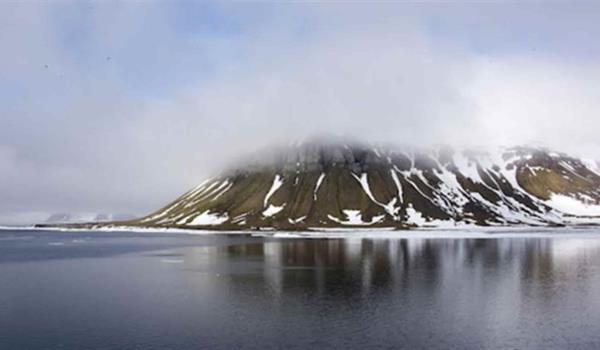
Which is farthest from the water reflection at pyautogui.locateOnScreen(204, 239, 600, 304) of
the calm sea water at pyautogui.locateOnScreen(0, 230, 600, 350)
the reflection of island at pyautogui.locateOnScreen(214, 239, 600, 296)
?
the calm sea water at pyautogui.locateOnScreen(0, 230, 600, 350)

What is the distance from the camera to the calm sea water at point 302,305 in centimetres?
3403

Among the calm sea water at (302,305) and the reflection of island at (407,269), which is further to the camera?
the reflection of island at (407,269)

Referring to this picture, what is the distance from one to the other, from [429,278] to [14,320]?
4086 centimetres

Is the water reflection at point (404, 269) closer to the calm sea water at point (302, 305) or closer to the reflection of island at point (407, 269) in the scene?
the reflection of island at point (407, 269)

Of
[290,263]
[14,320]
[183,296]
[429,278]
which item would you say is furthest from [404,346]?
[290,263]

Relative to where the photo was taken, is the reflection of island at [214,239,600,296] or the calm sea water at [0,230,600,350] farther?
the reflection of island at [214,239,600,296]

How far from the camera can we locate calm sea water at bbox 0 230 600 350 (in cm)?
3403

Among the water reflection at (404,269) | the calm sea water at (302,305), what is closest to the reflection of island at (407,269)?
the water reflection at (404,269)

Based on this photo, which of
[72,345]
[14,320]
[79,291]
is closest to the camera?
[72,345]

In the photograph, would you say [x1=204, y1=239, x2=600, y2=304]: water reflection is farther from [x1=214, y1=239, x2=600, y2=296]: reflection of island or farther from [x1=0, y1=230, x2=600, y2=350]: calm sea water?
[x1=0, y1=230, x2=600, y2=350]: calm sea water

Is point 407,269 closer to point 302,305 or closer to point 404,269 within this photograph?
point 404,269

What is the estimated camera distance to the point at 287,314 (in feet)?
138

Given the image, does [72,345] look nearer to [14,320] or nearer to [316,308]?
[14,320]

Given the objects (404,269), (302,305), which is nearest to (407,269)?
(404,269)
